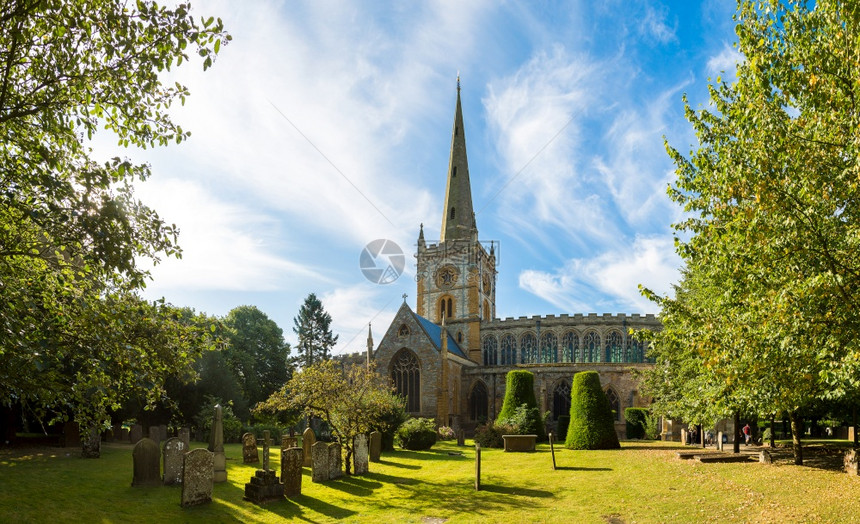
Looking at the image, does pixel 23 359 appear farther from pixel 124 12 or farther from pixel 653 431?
pixel 653 431

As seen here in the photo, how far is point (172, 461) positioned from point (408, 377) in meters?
26.8

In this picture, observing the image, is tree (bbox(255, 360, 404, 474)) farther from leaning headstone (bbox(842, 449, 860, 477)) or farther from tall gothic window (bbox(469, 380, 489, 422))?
tall gothic window (bbox(469, 380, 489, 422))

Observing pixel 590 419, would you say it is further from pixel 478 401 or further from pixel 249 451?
pixel 478 401

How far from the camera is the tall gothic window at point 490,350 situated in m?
50.3

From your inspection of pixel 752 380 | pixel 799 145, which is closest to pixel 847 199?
pixel 799 145

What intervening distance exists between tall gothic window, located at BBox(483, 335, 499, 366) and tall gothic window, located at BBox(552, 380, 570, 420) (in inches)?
351

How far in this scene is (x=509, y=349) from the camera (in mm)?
50094

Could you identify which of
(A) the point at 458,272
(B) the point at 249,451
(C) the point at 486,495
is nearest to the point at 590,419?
(C) the point at 486,495

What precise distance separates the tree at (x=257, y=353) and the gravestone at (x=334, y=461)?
27394mm

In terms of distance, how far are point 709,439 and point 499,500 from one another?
770 inches

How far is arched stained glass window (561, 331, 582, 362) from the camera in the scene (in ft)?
159

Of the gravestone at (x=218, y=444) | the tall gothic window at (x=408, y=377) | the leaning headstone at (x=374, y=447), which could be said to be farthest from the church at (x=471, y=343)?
the gravestone at (x=218, y=444)

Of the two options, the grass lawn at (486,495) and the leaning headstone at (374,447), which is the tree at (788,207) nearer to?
the grass lawn at (486,495)

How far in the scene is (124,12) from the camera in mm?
7816
